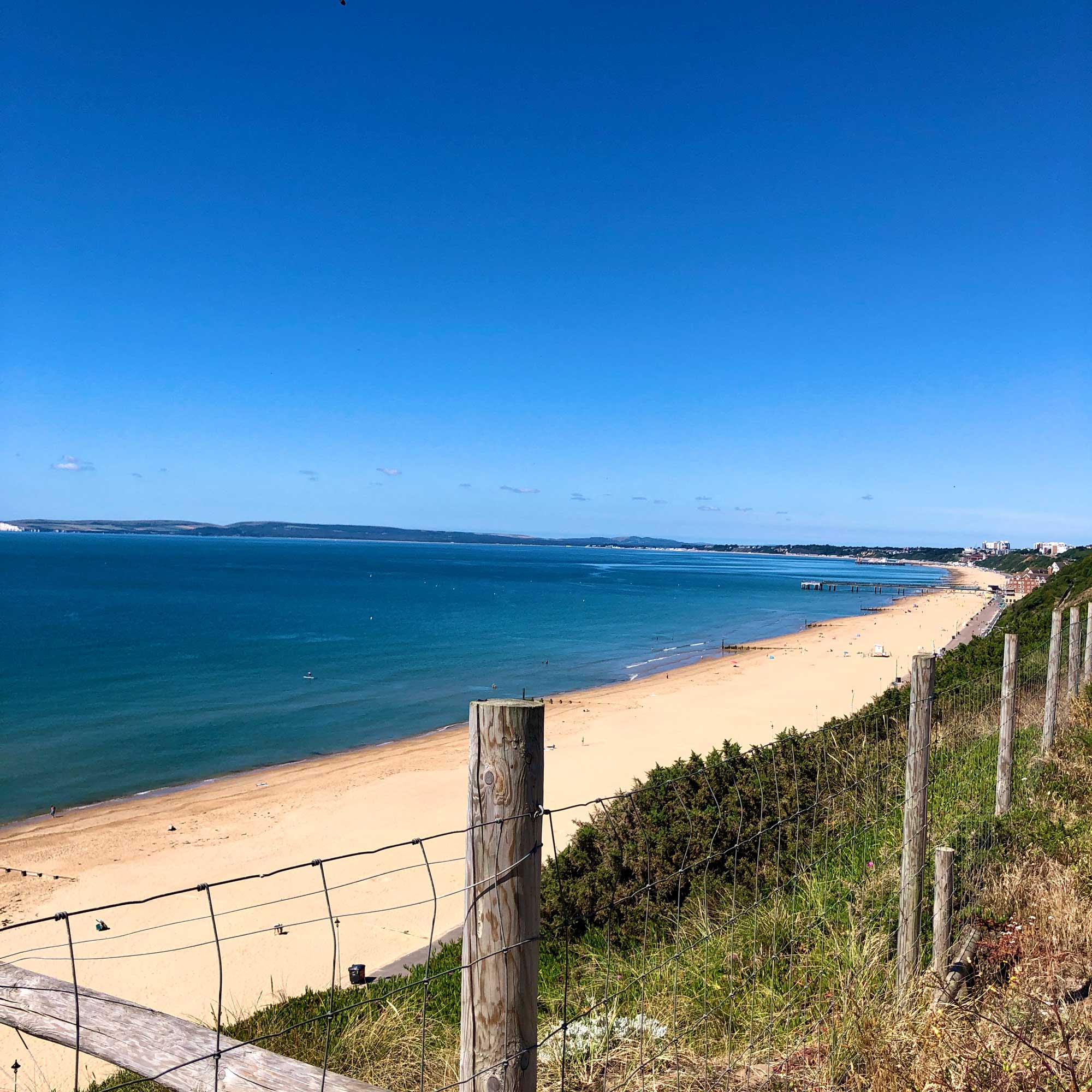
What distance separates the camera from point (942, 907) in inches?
155

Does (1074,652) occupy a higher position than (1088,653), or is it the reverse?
(1074,652)

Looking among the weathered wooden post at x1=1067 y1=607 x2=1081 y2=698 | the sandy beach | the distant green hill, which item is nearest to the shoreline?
the sandy beach

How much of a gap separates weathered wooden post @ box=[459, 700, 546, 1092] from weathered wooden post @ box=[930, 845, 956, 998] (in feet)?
9.01

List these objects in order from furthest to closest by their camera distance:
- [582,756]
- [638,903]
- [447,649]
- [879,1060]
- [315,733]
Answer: [447,649], [315,733], [582,756], [638,903], [879,1060]

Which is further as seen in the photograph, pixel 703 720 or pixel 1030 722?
pixel 703 720

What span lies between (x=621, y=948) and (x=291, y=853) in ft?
31.7

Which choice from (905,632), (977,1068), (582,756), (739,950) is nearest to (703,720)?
(582,756)

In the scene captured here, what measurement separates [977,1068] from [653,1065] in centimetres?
134

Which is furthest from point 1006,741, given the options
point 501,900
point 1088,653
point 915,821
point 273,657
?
point 273,657

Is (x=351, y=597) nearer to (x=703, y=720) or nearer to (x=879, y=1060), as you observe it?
(x=703, y=720)

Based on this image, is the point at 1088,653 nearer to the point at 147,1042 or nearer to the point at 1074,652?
the point at 1074,652

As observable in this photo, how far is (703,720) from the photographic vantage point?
23953 millimetres

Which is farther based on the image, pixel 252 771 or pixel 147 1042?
pixel 252 771

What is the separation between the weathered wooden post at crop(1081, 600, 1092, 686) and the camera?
1014 centimetres
